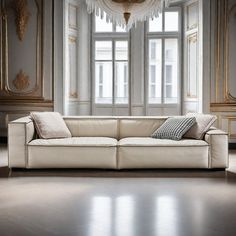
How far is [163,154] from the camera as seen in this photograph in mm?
4461

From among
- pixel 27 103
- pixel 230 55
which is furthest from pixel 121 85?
pixel 230 55

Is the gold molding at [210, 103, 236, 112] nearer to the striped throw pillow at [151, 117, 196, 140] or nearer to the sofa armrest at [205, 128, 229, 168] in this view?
the striped throw pillow at [151, 117, 196, 140]

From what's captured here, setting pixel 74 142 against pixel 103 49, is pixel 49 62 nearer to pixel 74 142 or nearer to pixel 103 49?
pixel 103 49

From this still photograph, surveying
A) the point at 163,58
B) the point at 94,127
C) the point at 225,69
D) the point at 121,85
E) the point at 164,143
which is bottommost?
the point at 164,143

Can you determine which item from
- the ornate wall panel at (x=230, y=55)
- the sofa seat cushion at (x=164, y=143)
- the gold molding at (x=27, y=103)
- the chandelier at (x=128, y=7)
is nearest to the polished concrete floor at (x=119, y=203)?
the sofa seat cushion at (x=164, y=143)

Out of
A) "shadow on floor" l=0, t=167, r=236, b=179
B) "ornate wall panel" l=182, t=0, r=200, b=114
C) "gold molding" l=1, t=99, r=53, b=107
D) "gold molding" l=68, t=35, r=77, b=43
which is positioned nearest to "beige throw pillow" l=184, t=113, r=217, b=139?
"shadow on floor" l=0, t=167, r=236, b=179

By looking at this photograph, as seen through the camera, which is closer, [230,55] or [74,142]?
[74,142]

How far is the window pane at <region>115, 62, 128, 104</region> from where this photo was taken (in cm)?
747

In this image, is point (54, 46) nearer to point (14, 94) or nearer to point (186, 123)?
point (14, 94)

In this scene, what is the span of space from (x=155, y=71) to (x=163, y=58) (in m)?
0.25

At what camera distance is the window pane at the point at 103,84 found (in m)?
7.48

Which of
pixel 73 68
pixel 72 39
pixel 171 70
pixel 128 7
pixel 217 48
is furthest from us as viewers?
pixel 171 70

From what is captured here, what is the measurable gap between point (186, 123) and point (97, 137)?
978 millimetres

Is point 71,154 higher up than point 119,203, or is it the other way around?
point 71,154
